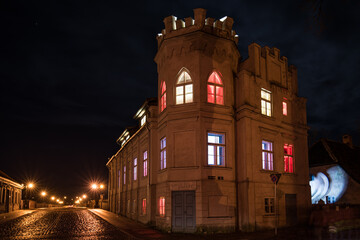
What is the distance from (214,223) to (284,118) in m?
9.02

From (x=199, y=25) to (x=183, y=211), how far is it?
1040 centimetres

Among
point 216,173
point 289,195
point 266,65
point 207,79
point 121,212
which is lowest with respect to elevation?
point 121,212

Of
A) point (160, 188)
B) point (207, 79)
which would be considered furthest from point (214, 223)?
point (207, 79)

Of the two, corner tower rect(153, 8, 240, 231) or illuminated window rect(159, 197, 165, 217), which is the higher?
corner tower rect(153, 8, 240, 231)

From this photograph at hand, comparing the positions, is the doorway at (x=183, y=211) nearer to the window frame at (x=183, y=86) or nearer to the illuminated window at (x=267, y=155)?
the window frame at (x=183, y=86)

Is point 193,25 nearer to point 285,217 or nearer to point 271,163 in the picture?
point 271,163

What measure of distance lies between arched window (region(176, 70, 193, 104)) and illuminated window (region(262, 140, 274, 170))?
558 centimetres

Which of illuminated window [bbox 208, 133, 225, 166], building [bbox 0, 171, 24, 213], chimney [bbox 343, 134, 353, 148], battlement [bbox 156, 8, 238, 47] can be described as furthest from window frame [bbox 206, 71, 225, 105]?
building [bbox 0, 171, 24, 213]

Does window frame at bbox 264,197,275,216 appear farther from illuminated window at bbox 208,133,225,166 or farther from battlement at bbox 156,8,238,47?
battlement at bbox 156,8,238,47

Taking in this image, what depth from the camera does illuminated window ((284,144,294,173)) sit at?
22.0m

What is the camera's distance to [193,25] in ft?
63.8

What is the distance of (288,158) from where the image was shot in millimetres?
22328

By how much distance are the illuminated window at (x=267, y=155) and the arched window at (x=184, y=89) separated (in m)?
5.58

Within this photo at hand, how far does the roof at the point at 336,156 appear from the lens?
29.4 meters
